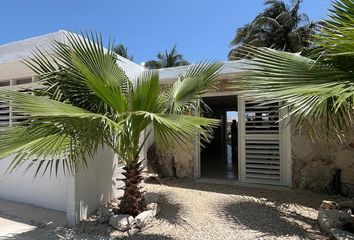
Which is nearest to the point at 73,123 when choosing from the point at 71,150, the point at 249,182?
the point at 71,150

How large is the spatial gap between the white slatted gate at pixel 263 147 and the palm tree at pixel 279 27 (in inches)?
552

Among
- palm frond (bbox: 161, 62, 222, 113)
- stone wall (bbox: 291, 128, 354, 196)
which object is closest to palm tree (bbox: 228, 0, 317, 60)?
stone wall (bbox: 291, 128, 354, 196)

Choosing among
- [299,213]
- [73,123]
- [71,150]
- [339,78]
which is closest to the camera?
[339,78]

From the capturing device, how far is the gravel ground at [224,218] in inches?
175

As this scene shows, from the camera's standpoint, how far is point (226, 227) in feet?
15.4

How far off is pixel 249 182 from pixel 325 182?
1868 mm

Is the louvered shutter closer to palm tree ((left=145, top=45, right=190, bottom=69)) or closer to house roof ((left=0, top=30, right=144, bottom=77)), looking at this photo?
house roof ((left=0, top=30, right=144, bottom=77))

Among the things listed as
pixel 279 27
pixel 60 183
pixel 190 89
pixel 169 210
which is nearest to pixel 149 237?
pixel 169 210

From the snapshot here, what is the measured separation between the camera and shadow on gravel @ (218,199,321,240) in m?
4.46

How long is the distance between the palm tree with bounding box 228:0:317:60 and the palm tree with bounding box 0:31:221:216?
679 inches

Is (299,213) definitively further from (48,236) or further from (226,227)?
(48,236)

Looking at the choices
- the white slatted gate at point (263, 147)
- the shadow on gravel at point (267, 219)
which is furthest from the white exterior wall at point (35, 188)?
the white slatted gate at point (263, 147)

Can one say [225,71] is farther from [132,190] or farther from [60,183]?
[60,183]

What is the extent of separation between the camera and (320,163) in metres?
6.89
